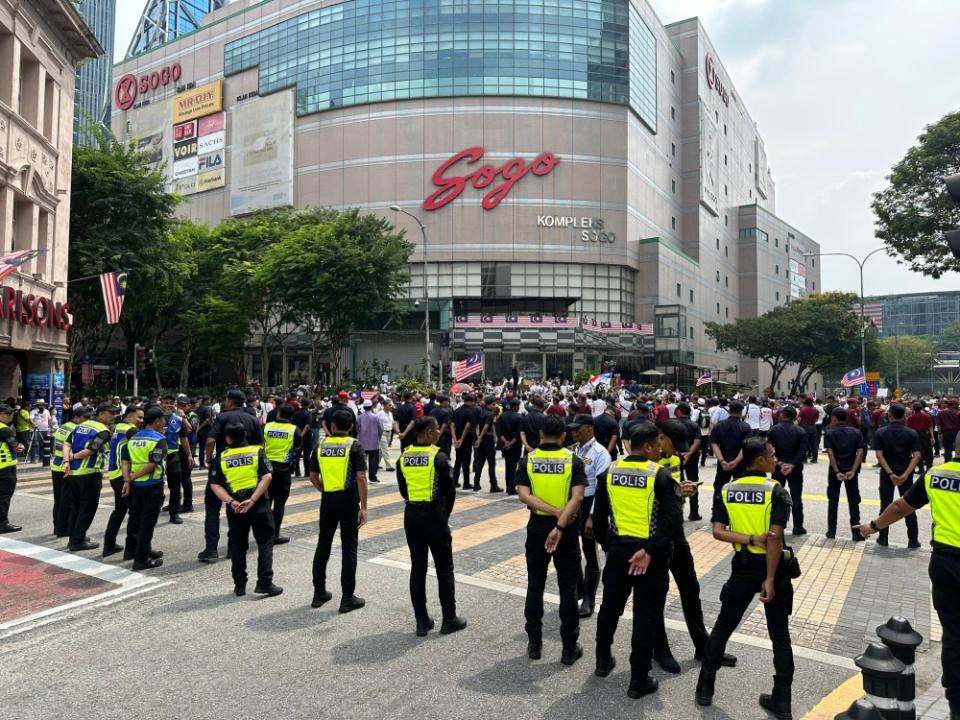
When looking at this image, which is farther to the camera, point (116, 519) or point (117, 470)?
point (117, 470)

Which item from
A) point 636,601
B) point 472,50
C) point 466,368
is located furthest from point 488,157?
point 636,601

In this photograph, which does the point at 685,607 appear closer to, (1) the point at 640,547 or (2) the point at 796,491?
(1) the point at 640,547

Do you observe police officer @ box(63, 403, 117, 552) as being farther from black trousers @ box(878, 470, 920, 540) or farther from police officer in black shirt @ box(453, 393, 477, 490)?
black trousers @ box(878, 470, 920, 540)

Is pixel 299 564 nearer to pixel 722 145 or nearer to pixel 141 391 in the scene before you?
pixel 141 391

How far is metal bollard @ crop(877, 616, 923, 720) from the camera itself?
3.27 metres

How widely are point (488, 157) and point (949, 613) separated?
2067 inches

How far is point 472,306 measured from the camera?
2157 inches

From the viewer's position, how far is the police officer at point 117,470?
8.56 metres

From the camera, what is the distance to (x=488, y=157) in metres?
53.8

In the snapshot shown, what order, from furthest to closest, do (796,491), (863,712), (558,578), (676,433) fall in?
(796,491) → (676,433) → (558,578) → (863,712)

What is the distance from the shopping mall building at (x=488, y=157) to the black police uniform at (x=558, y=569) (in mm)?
45763

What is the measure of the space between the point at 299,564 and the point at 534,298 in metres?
47.1

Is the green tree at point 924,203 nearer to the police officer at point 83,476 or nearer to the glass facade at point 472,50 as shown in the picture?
the police officer at point 83,476

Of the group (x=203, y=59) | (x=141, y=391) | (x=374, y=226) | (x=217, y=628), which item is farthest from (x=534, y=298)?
(x=217, y=628)
